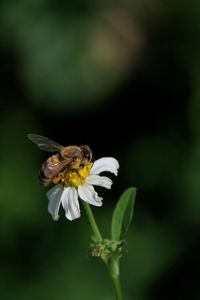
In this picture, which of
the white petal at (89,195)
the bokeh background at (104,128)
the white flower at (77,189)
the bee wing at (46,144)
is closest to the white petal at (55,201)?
the white flower at (77,189)

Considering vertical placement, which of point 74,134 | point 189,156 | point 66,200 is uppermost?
point 74,134

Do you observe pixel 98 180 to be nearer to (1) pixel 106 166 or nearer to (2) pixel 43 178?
(1) pixel 106 166

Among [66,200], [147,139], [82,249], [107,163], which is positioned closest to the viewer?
[66,200]

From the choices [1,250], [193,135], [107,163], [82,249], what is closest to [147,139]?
[193,135]

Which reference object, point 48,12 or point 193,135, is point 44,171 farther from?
point 48,12

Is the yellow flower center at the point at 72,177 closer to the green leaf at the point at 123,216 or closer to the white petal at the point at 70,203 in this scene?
the white petal at the point at 70,203

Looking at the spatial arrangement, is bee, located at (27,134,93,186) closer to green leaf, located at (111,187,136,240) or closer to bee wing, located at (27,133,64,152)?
bee wing, located at (27,133,64,152)
